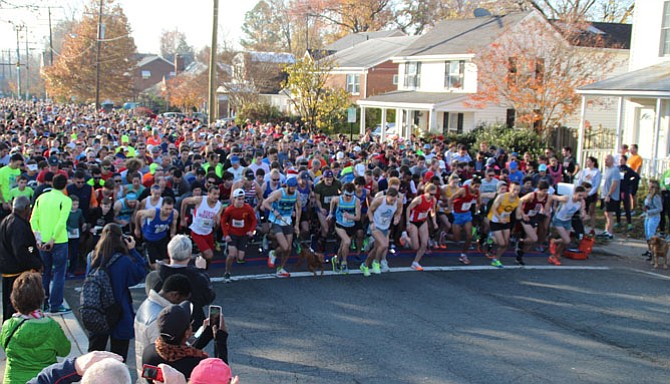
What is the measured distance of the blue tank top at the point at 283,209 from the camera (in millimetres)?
11438

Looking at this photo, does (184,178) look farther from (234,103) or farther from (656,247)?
(234,103)

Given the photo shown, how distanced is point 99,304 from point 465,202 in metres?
8.67

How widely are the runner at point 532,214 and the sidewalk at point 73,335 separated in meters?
8.20

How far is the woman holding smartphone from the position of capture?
19.9 ft

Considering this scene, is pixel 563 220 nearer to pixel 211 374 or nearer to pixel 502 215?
pixel 502 215

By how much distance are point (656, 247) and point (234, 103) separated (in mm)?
42673

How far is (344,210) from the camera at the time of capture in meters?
11.8

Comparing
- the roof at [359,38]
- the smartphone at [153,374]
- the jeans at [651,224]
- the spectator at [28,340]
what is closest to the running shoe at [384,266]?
the jeans at [651,224]

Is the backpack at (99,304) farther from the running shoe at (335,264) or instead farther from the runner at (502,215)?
the runner at (502,215)

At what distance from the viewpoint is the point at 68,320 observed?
8797mm

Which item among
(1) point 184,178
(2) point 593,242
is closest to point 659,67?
(2) point 593,242

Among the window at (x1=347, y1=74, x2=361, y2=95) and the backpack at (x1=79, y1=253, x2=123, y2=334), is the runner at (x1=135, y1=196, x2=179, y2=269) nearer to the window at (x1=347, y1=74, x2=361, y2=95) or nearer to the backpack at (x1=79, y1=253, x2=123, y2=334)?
the backpack at (x1=79, y1=253, x2=123, y2=334)

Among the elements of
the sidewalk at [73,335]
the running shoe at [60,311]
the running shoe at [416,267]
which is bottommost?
the sidewalk at [73,335]

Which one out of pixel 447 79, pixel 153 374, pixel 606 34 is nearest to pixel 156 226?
pixel 153 374
